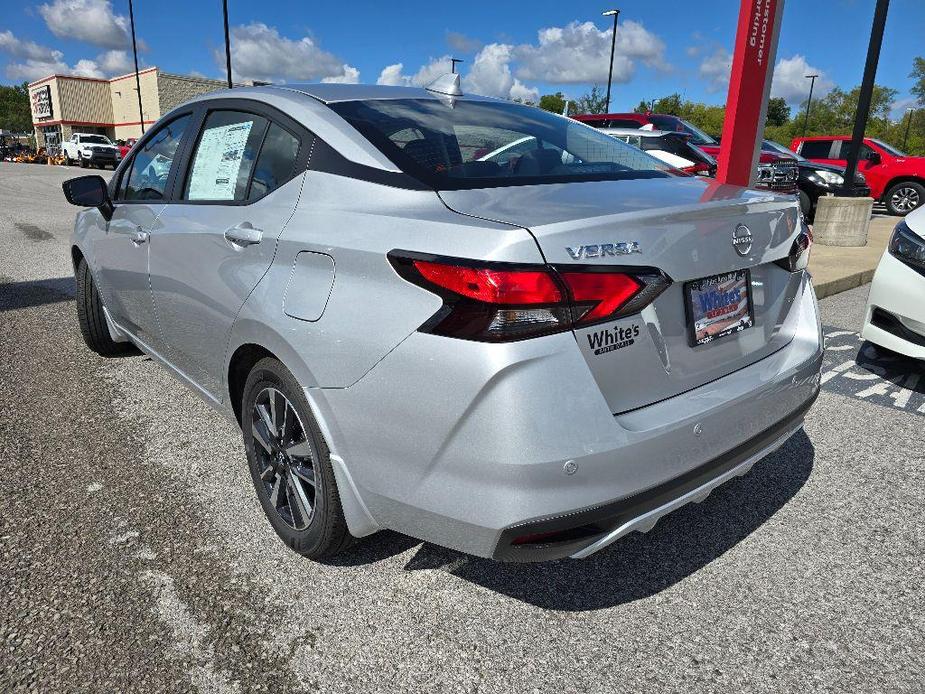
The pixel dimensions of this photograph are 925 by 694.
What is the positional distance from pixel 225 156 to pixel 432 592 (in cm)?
183

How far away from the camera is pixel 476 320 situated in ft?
5.45

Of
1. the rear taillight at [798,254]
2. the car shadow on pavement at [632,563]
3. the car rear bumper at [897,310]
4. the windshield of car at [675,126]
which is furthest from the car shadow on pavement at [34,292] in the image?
the windshield of car at [675,126]

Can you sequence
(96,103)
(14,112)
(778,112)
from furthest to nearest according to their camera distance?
(14,112) < (778,112) < (96,103)

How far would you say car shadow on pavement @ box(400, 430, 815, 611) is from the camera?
2.27 m

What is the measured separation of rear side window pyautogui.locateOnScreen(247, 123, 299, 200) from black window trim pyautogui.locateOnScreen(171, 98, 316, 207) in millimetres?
13

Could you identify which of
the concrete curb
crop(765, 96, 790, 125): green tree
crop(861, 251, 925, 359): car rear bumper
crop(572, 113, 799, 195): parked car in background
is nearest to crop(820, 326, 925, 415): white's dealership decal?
crop(861, 251, 925, 359): car rear bumper

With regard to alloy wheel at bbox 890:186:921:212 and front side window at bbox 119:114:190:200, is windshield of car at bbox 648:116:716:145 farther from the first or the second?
front side window at bbox 119:114:190:200

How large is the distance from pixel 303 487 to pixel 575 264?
1247 mm

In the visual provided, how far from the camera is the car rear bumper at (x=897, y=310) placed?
12.4 ft

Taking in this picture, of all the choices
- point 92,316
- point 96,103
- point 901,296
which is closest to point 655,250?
point 901,296

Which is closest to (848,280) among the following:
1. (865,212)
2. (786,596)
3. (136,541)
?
(865,212)

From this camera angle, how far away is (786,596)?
2.26 metres

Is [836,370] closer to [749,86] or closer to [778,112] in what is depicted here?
[749,86]

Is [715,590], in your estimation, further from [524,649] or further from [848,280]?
[848,280]
